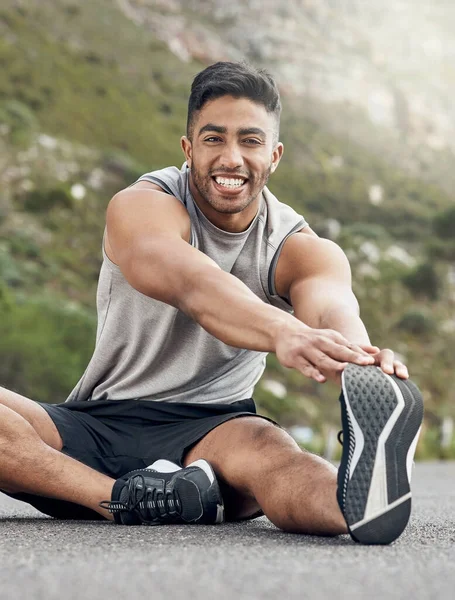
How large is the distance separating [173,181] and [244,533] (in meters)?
1.35

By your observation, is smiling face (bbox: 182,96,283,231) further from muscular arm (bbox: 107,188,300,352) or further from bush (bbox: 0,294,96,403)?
bush (bbox: 0,294,96,403)

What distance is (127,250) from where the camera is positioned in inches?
125

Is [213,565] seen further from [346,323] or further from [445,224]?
[445,224]

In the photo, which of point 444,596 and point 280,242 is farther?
point 280,242

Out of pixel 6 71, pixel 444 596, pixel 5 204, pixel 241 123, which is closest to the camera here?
pixel 444 596

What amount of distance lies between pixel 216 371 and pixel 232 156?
787mm

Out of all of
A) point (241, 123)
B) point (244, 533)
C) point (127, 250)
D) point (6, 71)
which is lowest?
point (244, 533)

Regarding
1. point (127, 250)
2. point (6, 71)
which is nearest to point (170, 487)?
point (127, 250)

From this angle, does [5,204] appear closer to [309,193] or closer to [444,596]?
[309,193]

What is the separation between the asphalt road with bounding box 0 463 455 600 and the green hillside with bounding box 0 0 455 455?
12428 millimetres

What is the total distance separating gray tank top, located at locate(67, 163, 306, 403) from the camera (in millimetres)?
3500

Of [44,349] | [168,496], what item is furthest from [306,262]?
[44,349]

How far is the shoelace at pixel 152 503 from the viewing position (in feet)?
9.87

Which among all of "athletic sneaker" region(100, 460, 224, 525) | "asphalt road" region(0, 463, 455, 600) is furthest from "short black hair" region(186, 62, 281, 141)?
"asphalt road" region(0, 463, 455, 600)
